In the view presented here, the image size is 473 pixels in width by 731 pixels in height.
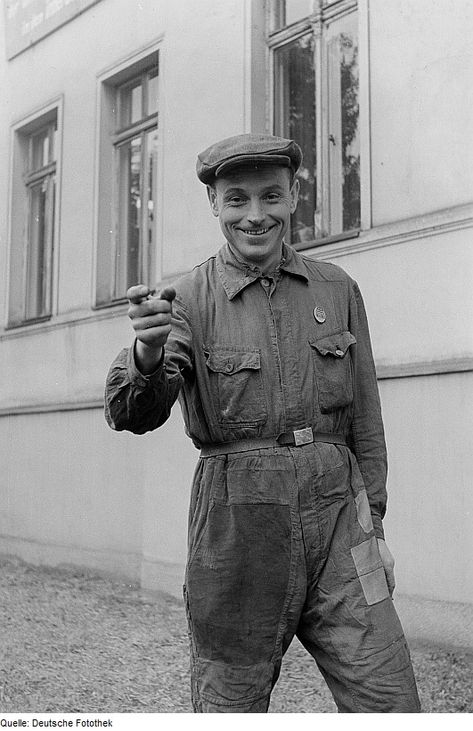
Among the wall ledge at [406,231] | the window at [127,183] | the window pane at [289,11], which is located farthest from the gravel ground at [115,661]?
the window pane at [289,11]

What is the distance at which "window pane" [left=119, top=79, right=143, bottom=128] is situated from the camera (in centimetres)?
776

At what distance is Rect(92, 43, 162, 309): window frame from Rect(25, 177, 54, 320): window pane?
0.81 metres

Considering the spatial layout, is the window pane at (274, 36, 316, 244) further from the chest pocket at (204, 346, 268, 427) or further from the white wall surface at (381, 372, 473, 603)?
the chest pocket at (204, 346, 268, 427)

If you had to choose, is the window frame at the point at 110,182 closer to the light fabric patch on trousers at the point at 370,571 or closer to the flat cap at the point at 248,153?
the flat cap at the point at 248,153

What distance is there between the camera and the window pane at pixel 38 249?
852 cm

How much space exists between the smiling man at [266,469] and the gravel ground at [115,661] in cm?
228

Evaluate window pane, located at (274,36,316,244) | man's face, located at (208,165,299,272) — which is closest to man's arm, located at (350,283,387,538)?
man's face, located at (208,165,299,272)

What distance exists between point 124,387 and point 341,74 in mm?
4520

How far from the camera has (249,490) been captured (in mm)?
2100

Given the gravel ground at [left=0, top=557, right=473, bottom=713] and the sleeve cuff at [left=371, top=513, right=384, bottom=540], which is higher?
the sleeve cuff at [left=371, top=513, right=384, bottom=540]

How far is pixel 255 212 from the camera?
2.16 m

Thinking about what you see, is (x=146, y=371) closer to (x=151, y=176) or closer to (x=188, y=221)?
(x=188, y=221)

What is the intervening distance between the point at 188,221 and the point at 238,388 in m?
4.75

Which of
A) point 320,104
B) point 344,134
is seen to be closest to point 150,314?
point 344,134
